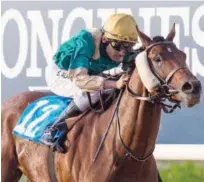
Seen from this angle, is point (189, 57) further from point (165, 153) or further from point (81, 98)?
point (81, 98)

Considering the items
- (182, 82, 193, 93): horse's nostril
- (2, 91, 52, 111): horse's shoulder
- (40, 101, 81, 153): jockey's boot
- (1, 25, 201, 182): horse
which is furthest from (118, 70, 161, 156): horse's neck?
(2, 91, 52, 111): horse's shoulder

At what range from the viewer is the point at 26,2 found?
23.4 feet

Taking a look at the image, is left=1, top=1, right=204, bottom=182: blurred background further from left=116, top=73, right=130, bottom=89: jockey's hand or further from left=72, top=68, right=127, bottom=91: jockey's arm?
left=116, top=73, right=130, bottom=89: jockey's hand

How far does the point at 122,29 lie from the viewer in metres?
4.48

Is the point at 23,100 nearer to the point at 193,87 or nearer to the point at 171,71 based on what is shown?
the point at 171,71

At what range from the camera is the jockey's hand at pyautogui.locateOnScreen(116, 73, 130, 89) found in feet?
Result: 14.0

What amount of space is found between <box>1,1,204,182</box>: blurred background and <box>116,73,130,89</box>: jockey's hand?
2.26 meters

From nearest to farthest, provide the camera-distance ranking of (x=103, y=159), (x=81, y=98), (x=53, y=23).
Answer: (x=103, y=159)
(x=81, y=98)
(x=53, y=23)

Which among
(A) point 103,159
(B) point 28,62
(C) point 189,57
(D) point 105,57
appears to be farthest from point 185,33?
(A) point 103,159

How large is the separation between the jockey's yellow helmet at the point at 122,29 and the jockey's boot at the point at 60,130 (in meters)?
0.45

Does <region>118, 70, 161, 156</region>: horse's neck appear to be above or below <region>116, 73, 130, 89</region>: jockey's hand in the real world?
below

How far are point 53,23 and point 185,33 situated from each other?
107 centimetres

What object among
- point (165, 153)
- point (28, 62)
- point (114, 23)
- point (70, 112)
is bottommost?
point (165, 153)

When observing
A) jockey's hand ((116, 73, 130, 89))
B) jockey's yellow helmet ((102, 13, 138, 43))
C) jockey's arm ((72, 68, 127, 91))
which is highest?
jockey's yellow helmet ((102, 13, 138, 43))
